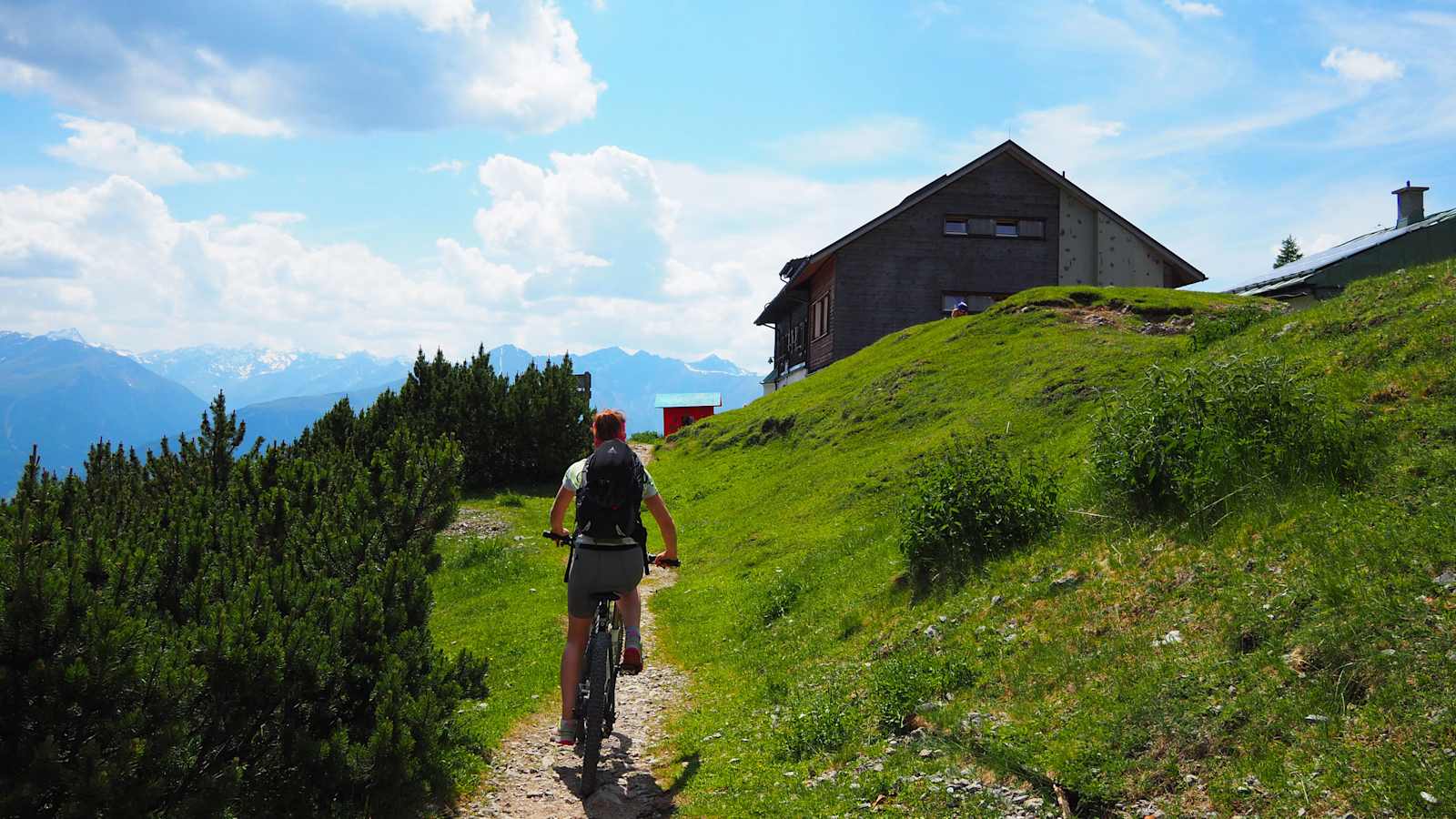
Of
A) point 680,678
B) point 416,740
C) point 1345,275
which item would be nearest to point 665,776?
point 416,740

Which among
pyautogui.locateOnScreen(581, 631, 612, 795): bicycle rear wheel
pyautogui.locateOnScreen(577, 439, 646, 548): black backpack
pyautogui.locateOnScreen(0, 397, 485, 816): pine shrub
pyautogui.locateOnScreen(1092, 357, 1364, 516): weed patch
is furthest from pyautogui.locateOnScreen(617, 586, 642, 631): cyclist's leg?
pyautogui.locateOnScreen(1092, 357, 1364, 516): weed patch

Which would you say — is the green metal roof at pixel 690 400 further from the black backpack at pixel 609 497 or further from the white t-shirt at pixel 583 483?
the black backpack at pixel 609 497

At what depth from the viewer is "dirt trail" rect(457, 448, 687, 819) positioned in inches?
265

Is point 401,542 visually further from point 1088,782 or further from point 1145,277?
point 1145,277

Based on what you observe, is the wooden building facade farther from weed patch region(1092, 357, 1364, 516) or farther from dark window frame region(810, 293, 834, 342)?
weed patch region(1092, 357, 1364, 516)

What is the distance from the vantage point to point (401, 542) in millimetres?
9055

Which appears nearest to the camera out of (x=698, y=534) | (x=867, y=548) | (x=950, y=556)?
(x=950, y=556)

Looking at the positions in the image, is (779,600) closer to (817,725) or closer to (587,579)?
(817,725)

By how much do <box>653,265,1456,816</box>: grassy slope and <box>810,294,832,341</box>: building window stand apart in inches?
1166

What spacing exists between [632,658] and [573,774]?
106 centimetres

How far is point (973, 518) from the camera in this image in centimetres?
1041

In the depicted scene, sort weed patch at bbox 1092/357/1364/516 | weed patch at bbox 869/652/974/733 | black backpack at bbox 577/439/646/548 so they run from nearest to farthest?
black backpack at bbox 577/439/646/548 < weed patch at bbox 869/652/974/733 < weed patch at bbox 1092/357/1364/516

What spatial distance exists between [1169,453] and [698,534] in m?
12.2

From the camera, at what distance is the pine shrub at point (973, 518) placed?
10188mm
